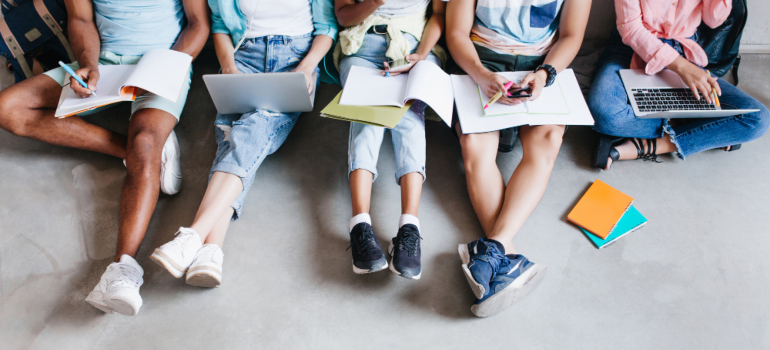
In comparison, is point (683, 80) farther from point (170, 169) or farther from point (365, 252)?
point (170, 169)

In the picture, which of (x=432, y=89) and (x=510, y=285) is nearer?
(x=510, y=285)

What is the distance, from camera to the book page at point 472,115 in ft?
4.65

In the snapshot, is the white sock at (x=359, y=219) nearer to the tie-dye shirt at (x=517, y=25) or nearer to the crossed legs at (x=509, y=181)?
the crossed legs at (x=509, y=181)

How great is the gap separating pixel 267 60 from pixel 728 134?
188 centimetres

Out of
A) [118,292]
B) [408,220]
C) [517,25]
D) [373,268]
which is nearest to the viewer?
[118,292]

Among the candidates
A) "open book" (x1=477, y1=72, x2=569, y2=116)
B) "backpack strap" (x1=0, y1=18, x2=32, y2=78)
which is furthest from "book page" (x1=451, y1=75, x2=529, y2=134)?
"backpack strap" (x1=0, y1=18, x2=32, y2=78)

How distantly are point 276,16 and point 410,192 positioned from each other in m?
0.93

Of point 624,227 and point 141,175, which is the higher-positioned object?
point 141,175

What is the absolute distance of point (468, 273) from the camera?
1.23m

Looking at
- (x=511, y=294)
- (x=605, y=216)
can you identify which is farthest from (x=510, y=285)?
(x=605, y=216)

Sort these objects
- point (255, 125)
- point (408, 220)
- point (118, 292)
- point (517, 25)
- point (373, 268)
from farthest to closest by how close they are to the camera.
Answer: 1. point (517, 25)
2. point (255, 125)
3. point (408, 220)
4. point (373, 268)
5. point (118, 292)

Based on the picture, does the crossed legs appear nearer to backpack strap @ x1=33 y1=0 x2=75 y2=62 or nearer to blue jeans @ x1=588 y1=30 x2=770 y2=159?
blue jeans @ x1=588 y1=30 x2=770 y2=159

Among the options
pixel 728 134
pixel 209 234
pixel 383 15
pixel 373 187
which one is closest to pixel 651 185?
pixel 728 134

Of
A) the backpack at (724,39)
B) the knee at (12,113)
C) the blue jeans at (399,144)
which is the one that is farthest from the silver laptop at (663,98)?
the knee at (12,113)
